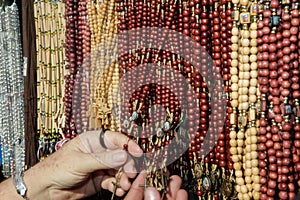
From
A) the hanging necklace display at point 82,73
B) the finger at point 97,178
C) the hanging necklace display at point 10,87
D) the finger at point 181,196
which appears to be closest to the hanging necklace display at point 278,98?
the finger at point 181,196

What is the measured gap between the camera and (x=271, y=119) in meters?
0.91

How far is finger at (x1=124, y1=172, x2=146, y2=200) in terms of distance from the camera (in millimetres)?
893

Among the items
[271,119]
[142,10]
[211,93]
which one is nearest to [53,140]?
[142,10]

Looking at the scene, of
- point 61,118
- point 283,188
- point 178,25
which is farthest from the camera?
point 61,118

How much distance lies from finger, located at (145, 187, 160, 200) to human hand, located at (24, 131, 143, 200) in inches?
4.3

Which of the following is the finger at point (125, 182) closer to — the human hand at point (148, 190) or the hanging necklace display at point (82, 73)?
the human hand at point (148, 190)

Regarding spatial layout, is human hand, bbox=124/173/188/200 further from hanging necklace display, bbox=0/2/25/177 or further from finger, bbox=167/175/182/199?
hanging necklace display, bbox=0/2/25/177

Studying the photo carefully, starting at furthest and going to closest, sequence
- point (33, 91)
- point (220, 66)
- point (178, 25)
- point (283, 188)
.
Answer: point (33, 91), point (178, 25), point (220, 66), point (283, 188)

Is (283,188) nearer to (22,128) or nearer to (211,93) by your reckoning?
(211,93)

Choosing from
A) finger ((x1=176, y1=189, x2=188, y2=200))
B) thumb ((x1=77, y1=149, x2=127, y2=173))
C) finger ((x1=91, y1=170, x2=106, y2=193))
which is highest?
thumb ((x1=77, y1=149, x2=127, y2=173))

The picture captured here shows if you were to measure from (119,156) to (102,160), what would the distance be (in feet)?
0.22

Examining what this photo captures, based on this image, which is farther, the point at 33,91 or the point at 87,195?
the point at 33,91

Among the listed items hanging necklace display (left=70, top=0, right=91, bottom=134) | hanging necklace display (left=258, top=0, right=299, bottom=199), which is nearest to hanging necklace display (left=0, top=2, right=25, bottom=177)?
hanging necklace display (left=70, top=0, right=91, bottom=134)

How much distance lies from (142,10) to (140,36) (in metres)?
0.08
